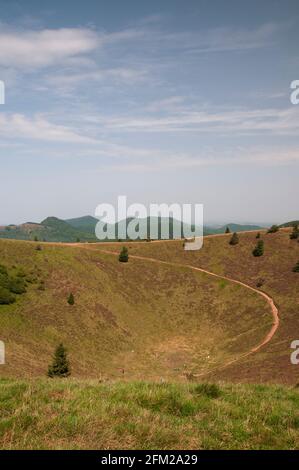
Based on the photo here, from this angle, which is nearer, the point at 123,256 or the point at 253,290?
the point at 253,290

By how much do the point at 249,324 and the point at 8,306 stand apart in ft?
127

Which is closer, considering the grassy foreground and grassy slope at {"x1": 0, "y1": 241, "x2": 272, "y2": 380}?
the grassy foreground

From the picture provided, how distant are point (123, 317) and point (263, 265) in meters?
36.2

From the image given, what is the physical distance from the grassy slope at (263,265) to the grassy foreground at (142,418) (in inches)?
1274

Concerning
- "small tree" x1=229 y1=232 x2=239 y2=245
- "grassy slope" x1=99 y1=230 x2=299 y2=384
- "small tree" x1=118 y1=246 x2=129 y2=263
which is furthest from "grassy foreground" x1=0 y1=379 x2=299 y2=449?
"small tree" x1=229 y1=232 x2=239 y2=245

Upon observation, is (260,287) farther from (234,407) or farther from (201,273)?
(234,407)

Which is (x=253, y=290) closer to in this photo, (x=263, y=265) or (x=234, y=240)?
(x=263, y=265)

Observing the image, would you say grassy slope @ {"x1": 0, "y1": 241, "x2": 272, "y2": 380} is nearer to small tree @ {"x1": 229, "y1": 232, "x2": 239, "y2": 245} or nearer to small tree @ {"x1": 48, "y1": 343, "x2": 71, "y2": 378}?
small tree @ {"x1": 48, "y1": 343, "x2": 71, "y2": 378}

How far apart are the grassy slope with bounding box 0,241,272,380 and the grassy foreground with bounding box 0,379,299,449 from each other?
28.7 m

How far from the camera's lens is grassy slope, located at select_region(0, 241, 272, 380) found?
50344 millimetres

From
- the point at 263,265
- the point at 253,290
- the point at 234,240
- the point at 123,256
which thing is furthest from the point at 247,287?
the point at 123,256

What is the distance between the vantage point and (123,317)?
66.1 m

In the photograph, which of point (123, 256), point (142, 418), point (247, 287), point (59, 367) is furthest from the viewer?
point (123, 256)

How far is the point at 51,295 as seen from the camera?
63438 millimetres
